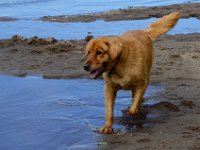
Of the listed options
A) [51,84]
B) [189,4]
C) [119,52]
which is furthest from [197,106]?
[189,4]

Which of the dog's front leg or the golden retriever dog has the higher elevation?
the golden retriever dog

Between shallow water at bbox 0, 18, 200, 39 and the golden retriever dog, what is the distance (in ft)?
21.9

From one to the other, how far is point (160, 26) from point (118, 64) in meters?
2.02

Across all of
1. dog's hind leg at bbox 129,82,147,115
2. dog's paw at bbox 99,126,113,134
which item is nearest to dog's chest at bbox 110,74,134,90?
dog's hind leg at bbox 129,82,147,115

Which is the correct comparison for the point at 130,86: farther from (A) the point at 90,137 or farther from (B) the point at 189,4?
(B) the point at 189,4

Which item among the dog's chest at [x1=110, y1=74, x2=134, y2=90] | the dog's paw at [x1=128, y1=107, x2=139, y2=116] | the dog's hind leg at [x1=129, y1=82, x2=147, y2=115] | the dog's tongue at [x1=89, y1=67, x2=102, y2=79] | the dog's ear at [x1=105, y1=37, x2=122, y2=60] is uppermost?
the dog's ear at [x1=105, y1=37, x2=122, y2=60]

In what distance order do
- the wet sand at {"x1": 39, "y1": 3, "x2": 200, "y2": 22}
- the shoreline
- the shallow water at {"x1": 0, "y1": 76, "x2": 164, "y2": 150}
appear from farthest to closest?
the wet sand at {"x1": 39, "y1": 3, "x2": 200, "y2": 22}, the shoreline, the shallow water at {"x1": 0, "y1": 76, "x2": 164, "y2": 150}

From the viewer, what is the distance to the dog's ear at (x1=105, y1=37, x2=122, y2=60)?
20.4 feet

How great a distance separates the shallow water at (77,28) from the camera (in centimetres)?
1390

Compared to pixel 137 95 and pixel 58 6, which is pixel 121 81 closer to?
pixel 137 95

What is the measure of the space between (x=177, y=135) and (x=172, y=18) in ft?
9.31

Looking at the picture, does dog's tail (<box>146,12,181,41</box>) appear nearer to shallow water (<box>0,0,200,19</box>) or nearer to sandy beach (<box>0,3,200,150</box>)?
sandy beach (<box>0,3,200,150</box>)

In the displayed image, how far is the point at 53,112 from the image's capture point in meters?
7.48

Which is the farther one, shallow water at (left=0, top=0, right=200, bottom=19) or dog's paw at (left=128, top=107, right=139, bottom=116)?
shallow water at (left=0, top=0, right=200, bottom=19)
